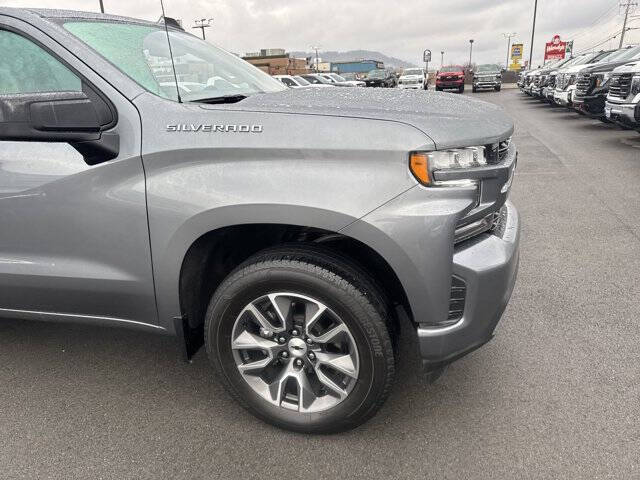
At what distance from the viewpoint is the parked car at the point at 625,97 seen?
8172 mm

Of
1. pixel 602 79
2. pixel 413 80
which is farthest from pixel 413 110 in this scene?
pixel 413 80

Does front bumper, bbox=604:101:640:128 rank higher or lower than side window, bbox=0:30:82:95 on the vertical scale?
lower

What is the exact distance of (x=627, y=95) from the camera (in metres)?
8.44

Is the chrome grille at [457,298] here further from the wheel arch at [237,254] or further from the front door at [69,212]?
the front door at [69,212]

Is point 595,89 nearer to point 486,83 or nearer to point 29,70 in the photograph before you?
point 29,70

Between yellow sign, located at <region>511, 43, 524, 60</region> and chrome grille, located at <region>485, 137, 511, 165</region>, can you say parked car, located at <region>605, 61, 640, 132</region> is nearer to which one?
chrome grille, located at <region>485, 137, 511, 165</region>

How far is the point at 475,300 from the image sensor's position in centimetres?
192

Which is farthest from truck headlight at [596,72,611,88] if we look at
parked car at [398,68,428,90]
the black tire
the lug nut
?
parked car at [398,68,428,90]

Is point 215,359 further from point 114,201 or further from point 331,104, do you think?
point 331,104

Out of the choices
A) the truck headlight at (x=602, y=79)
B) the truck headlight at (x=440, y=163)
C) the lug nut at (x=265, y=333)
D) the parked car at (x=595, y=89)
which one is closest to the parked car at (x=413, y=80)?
the parked car at (x=595, y=89)

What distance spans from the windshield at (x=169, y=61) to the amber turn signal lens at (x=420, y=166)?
3.48ft

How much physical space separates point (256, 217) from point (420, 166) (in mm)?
655

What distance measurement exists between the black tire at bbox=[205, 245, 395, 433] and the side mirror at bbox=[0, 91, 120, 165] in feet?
2.55

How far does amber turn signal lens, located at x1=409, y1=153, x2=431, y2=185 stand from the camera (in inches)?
71.7
